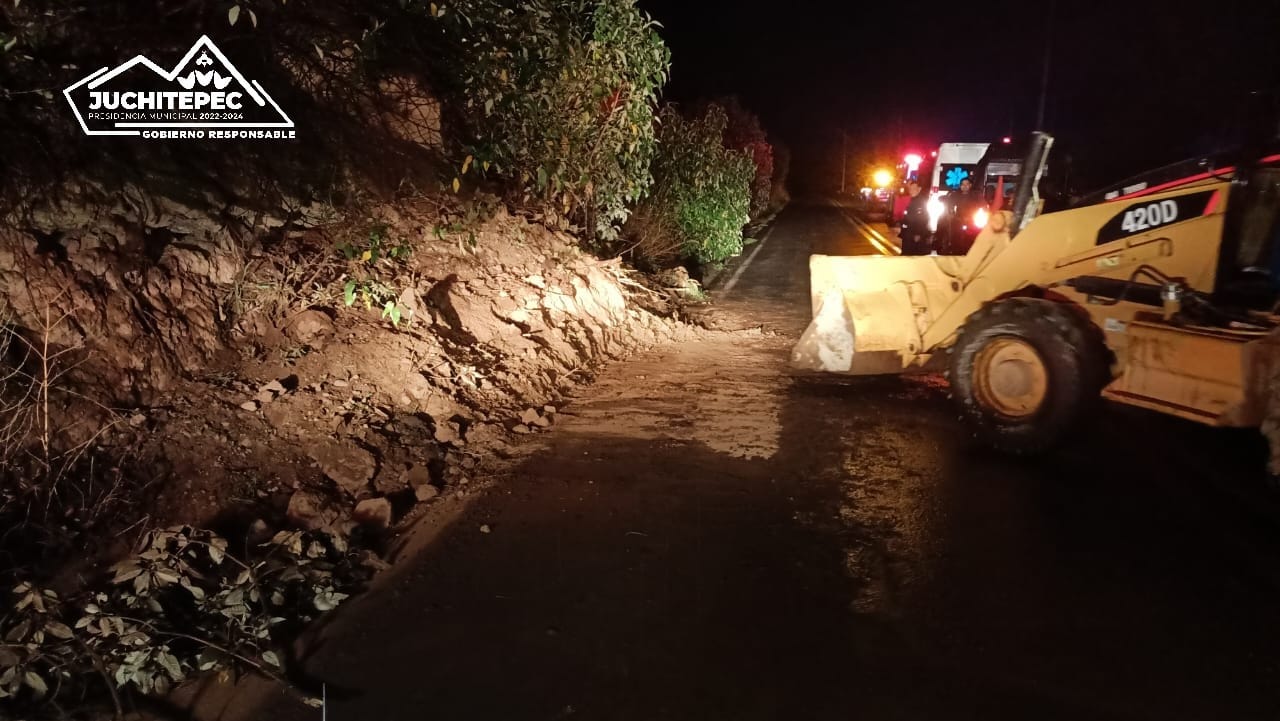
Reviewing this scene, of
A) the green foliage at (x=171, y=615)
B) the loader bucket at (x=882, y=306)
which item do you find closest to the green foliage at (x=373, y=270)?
the green foliage at (x=171, y=615)

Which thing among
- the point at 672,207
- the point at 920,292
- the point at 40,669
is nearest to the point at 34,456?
the point at 40,669

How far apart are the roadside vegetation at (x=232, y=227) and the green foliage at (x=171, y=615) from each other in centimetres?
1

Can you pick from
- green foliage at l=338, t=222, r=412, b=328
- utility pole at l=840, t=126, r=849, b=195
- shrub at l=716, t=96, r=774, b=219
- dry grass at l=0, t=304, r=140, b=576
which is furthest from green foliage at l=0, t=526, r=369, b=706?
utility pole at l=840, t=126, r=849, b=195

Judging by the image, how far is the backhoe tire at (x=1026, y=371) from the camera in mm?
5641

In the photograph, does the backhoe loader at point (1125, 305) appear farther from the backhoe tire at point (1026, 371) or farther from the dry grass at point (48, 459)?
the dry grass at point (48, 459)

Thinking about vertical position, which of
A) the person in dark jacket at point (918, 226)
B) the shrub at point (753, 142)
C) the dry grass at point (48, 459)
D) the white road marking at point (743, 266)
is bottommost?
the dry grass at point (48, 459)

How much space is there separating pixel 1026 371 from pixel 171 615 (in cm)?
558

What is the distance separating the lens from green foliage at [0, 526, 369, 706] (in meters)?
3.41

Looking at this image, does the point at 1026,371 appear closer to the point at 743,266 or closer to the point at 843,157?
the point at 743,266

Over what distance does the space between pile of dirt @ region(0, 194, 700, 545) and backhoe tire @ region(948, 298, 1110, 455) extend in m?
3.36

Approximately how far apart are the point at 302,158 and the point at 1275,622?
755 centimetres

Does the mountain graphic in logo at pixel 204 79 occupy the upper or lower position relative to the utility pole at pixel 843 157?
lower

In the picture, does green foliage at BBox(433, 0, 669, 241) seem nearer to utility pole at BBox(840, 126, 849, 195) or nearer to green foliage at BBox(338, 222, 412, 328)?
green foliage at BBox(338, 222, 412, 328)

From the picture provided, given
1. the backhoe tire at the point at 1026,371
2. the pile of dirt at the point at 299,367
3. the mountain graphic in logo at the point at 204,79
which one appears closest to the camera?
the pile of dirt at the point at 299,367
